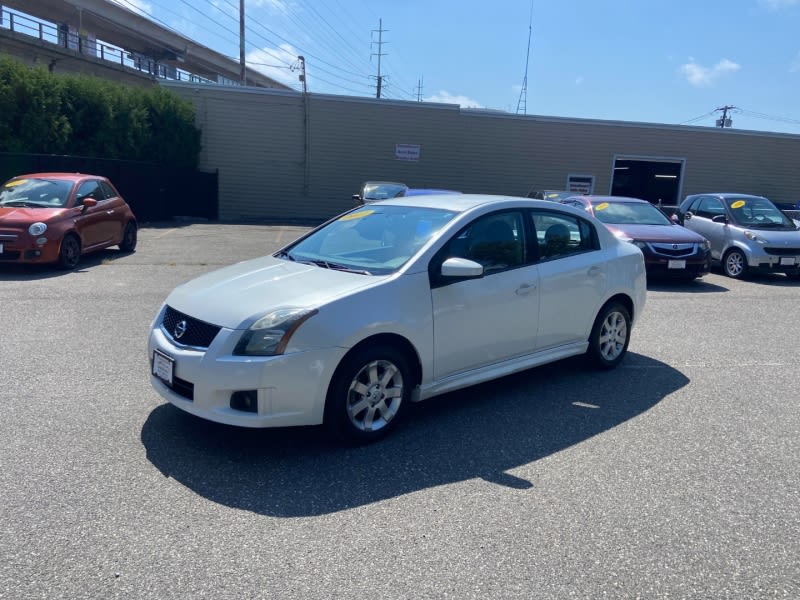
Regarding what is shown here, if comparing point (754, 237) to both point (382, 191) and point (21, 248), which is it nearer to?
point (382, 191)

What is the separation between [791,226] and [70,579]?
46.8 ft

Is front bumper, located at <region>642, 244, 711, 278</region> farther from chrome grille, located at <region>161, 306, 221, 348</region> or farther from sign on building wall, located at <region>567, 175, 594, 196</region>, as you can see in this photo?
sign on building wall, located at <region>567, 175, 594, 196</region>

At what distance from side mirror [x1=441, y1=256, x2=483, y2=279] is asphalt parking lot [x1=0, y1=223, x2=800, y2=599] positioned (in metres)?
1.12

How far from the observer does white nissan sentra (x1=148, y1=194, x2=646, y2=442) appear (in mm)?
3943

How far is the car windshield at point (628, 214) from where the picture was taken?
12.4 meters

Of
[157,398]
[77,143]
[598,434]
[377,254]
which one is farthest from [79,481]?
[77,143]

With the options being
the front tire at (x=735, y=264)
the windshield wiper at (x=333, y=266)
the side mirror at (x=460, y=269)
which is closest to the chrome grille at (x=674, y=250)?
the front tire at (x=735, y=264)

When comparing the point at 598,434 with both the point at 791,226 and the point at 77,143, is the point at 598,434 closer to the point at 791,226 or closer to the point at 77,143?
the point at 791,226

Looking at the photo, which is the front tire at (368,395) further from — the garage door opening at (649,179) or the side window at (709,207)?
the garage door opening at (649,179)

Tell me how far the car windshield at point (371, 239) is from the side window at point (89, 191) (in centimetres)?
782

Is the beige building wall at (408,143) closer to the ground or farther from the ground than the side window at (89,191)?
farther from the ground

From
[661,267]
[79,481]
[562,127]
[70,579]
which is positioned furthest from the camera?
[562,127]

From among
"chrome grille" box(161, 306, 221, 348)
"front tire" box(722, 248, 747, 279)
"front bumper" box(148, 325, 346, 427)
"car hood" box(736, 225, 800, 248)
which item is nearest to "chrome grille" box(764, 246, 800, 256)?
"car hood" box(736, 225, 800, 248)

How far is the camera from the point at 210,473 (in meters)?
3.89
